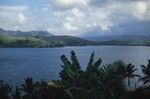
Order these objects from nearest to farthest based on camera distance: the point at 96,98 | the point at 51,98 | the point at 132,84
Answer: the point at 96,98 < the point at 51,98 < the point at 132,84

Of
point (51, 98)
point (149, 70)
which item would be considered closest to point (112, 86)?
point (51, 98)

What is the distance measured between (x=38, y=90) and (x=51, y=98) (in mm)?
8989

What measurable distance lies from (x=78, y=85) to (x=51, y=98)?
45.7ft

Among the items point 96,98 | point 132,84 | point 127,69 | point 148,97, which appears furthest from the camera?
point 132,84

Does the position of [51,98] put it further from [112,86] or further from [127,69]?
[127,69]

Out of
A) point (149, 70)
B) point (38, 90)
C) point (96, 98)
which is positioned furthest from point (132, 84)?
point (96, 98)

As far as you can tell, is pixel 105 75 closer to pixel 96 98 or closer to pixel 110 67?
pixel 110 67

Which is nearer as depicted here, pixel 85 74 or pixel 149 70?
pixel 85 74

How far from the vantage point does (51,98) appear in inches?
2616

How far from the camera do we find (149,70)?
91.9m

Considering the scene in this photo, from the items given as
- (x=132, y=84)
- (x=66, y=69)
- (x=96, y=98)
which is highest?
(x=66, y=69)

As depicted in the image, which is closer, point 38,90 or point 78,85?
point 78,85

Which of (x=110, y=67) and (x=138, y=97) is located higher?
(x=110, y=67)

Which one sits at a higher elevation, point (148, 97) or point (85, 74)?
point (85, 74)
